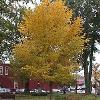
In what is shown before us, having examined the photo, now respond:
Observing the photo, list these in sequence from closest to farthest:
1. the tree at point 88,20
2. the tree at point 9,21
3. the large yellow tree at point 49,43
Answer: the tree at point 9,21 → the large yellow tree at point 49,43 → the tree at point 88,20

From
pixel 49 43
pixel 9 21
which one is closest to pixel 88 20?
pixel 49 43

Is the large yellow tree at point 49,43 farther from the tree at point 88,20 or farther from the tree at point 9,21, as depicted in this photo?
the tree at point 88,20

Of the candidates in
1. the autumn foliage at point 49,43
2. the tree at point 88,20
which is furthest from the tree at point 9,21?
the tree at point 88,20

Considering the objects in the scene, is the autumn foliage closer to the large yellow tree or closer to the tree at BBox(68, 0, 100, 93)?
the large yellow tree

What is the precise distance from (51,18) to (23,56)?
501cm

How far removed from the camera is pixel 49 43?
43906 millimetres

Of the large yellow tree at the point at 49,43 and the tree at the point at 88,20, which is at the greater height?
the tree at the point at 88,20

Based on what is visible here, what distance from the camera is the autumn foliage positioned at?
43.9m

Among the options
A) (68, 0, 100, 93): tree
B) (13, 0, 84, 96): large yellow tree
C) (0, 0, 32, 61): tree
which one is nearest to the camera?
(0, 0, 32, 61): tree

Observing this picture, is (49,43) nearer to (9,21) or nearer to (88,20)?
(9,21)

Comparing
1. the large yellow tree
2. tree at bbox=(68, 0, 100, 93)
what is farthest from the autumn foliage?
tree at bbox=(68, 0, 100, 93)

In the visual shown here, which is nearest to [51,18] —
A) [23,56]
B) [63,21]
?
[63,21]

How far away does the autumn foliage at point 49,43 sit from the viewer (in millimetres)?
43875

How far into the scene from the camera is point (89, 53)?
7106cm
